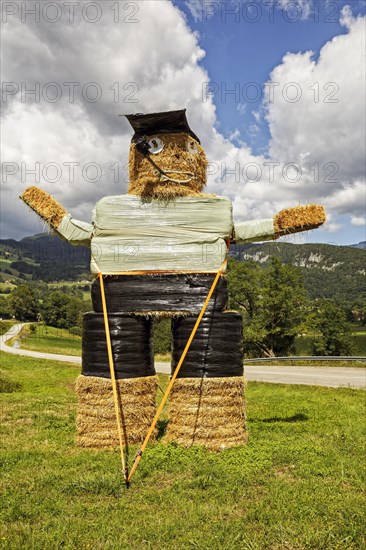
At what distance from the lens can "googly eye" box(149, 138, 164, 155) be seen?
6.71 m

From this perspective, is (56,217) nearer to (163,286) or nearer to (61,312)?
(163,286)

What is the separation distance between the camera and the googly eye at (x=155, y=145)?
22.0 feet

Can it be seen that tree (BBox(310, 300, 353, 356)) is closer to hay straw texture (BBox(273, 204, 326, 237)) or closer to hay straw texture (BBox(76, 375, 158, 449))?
hay straw texture (BBox(273, 204, 326, 237))

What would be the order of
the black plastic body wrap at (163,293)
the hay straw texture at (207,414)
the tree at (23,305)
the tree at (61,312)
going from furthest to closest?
1. the tree at (23,305)
2. the tree at (61,312)
3. the black plastic body wrap at (163,293)
4. the hay straw texture at (207,414)

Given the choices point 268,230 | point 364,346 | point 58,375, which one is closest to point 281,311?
point 58,375

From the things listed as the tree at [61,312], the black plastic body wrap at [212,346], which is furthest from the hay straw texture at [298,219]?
the tree at [61,312]

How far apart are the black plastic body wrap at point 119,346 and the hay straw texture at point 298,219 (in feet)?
9.19

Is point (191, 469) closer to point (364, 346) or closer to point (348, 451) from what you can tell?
point (348, 451)

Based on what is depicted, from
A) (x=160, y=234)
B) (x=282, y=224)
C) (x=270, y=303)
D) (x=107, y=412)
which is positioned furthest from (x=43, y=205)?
(x=270, y=303)

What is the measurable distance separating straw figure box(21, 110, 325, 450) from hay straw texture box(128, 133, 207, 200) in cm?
2

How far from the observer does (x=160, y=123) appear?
6.63m

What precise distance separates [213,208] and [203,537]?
15.4ft

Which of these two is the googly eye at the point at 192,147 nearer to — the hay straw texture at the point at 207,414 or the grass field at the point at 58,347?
the hay straw texture at the point at 207,414

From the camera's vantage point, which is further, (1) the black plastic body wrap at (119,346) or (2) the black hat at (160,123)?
(2) the black hat at (160,123)
